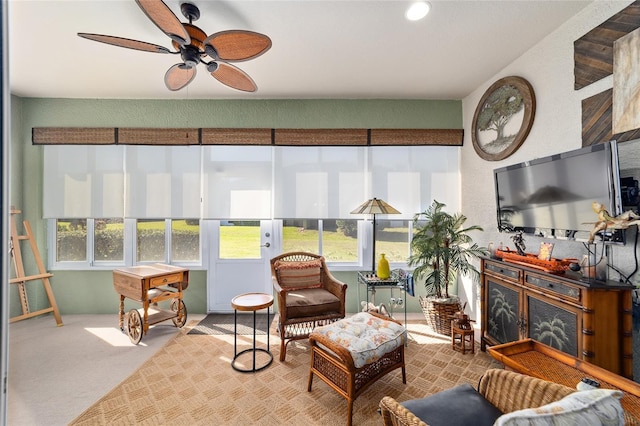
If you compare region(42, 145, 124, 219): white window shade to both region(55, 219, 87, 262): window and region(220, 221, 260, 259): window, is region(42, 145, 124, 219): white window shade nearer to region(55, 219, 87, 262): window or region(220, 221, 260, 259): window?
region(55, 219, 87, 262): window

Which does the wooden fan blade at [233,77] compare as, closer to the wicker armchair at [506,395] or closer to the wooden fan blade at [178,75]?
the wooden fan blade at [178,75]

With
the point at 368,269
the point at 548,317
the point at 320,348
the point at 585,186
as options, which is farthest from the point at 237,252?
the point at 585,186

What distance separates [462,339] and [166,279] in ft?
10.2

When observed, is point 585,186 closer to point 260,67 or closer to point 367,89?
point 367,89

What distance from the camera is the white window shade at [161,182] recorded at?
137 inches

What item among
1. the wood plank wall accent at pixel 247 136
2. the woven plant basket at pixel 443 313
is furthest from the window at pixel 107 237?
the woven plant basket at pixel 443 313

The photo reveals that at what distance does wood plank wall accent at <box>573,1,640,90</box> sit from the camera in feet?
5.86

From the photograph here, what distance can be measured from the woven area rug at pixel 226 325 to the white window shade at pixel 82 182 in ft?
5.84

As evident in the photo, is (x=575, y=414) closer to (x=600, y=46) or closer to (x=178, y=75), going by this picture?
(x=600, y=46)

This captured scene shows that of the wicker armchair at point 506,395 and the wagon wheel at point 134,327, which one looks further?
the wagon wheel at point 134,327

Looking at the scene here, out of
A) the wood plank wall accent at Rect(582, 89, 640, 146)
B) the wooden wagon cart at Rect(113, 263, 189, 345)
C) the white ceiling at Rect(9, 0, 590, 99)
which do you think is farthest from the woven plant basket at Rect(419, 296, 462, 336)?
the wooden wagon cart at Rect(113, 263, 189, 345)

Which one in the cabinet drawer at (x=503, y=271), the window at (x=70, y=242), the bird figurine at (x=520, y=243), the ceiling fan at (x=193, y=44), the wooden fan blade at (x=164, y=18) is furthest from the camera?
the window at (x=70, y=242)

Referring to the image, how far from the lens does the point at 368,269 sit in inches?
142

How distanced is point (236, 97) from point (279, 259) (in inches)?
85.8
